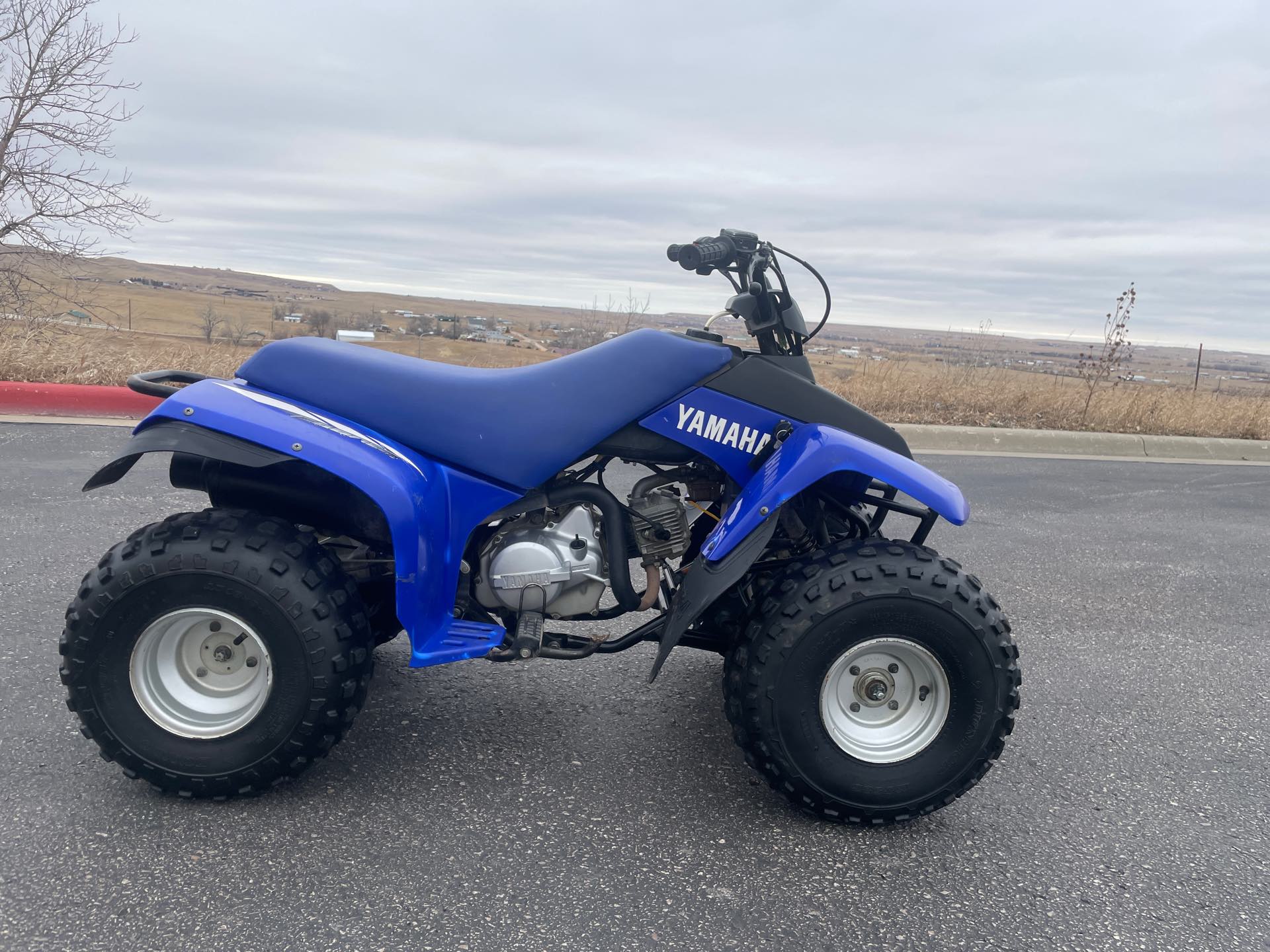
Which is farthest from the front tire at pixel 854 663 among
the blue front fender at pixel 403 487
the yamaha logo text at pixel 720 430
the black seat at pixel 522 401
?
the blue front fender at pixel 403 487

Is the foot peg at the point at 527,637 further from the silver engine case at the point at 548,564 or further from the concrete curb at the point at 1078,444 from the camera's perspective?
the concrete curb at the point at 1078,444

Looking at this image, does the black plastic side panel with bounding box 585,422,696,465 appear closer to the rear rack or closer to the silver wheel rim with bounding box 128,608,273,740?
the silver wheel rim with bounding box 128,608,273,740

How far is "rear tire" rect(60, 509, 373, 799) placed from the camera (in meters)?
2.59

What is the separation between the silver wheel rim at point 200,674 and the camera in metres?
2.67

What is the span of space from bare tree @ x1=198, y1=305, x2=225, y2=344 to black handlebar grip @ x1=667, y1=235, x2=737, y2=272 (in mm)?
11029

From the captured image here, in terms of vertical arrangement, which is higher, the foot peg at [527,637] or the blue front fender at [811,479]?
the blue front fender at [811,479]

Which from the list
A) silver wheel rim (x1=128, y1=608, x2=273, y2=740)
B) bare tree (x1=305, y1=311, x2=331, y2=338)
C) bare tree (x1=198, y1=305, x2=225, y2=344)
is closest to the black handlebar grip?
silver wheel rim (x1=128, y1=608, x2=273, y2=740)

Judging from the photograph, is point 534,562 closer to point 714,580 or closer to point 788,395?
point 714,580

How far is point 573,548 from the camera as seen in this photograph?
286cm

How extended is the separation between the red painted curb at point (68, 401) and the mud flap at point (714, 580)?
720 centimetres

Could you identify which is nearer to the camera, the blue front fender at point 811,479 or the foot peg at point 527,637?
the blue front fender at point 811,479

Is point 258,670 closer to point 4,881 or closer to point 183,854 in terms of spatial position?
point 183,854

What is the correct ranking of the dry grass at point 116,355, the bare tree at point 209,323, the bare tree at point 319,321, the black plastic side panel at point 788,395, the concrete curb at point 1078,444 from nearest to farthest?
the black plastic side panel at point 788,395
the dry grass at point 116,355
the concrete curb at point 1078,444
the bare tree at point 319,321
the bare tree at point 209,323

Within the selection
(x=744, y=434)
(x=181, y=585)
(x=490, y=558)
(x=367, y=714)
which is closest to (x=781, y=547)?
(x=744, y=434)
